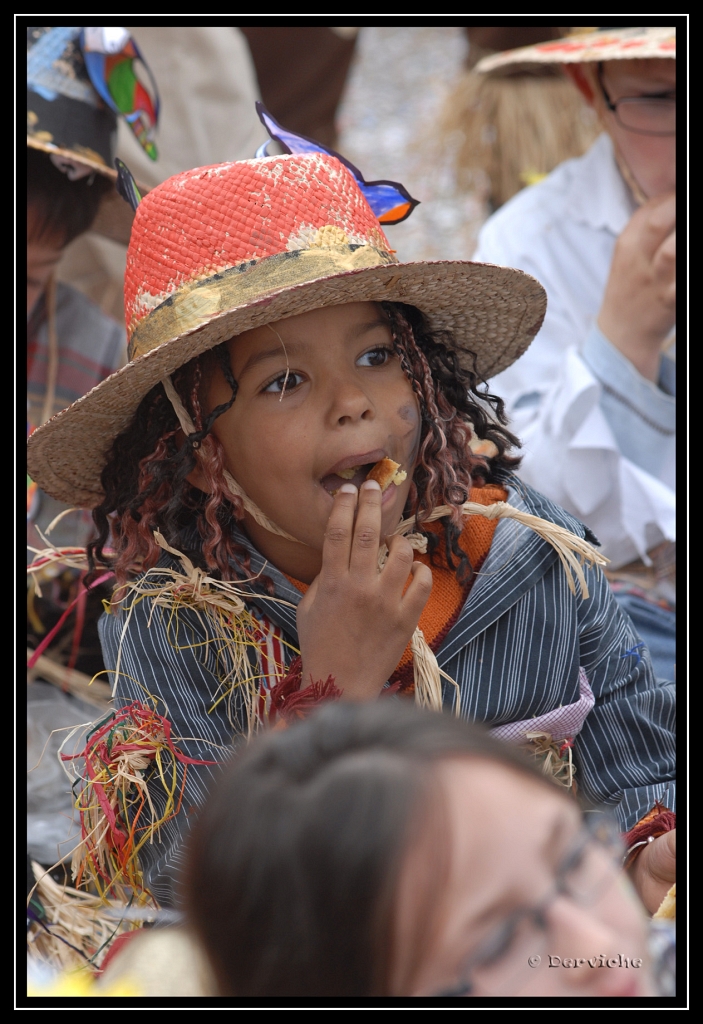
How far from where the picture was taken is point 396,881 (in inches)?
27.4

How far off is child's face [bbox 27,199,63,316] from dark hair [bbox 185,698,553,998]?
182cm

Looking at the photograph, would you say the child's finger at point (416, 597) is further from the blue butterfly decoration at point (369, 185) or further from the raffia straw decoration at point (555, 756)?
the blue butterfly decoration at point (369, 185)

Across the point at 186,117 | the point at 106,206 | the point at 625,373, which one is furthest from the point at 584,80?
the point at 106,206

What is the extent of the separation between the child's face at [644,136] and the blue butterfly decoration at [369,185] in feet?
3.58

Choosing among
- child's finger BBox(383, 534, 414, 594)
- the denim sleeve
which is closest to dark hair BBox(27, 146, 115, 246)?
child's finger BBox(383, 534, 414, 594)

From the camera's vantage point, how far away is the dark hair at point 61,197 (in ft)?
7.30

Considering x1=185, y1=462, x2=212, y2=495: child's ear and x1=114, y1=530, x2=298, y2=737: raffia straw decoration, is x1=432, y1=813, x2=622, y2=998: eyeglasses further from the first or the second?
x1=185, y1=462, x2=212, y2=495: child's ear

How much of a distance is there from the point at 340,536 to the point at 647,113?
1703 millimetres

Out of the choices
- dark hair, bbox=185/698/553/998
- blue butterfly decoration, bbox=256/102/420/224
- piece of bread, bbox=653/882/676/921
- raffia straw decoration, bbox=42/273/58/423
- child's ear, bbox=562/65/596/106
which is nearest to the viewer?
dark hair, bbox=185/698/553/998

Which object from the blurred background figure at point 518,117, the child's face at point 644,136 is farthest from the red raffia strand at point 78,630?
the blurred background figure at point 518,117

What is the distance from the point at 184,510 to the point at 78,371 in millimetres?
1220

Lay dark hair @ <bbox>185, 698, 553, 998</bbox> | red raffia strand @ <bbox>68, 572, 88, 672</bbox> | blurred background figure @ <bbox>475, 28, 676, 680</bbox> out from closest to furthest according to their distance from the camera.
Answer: dark hair @ <bbox>185, 698, 553, 998</bbox> → red raffia strand @ <bbox>68, 572, 88, 672</bbox> → blurred background figure @ <bbox>475, 28, 676, 680</bbox>

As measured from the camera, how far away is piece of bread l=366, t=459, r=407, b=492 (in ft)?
4.52

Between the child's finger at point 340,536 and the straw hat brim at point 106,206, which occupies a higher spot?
the straw hat brim at point 106,206
